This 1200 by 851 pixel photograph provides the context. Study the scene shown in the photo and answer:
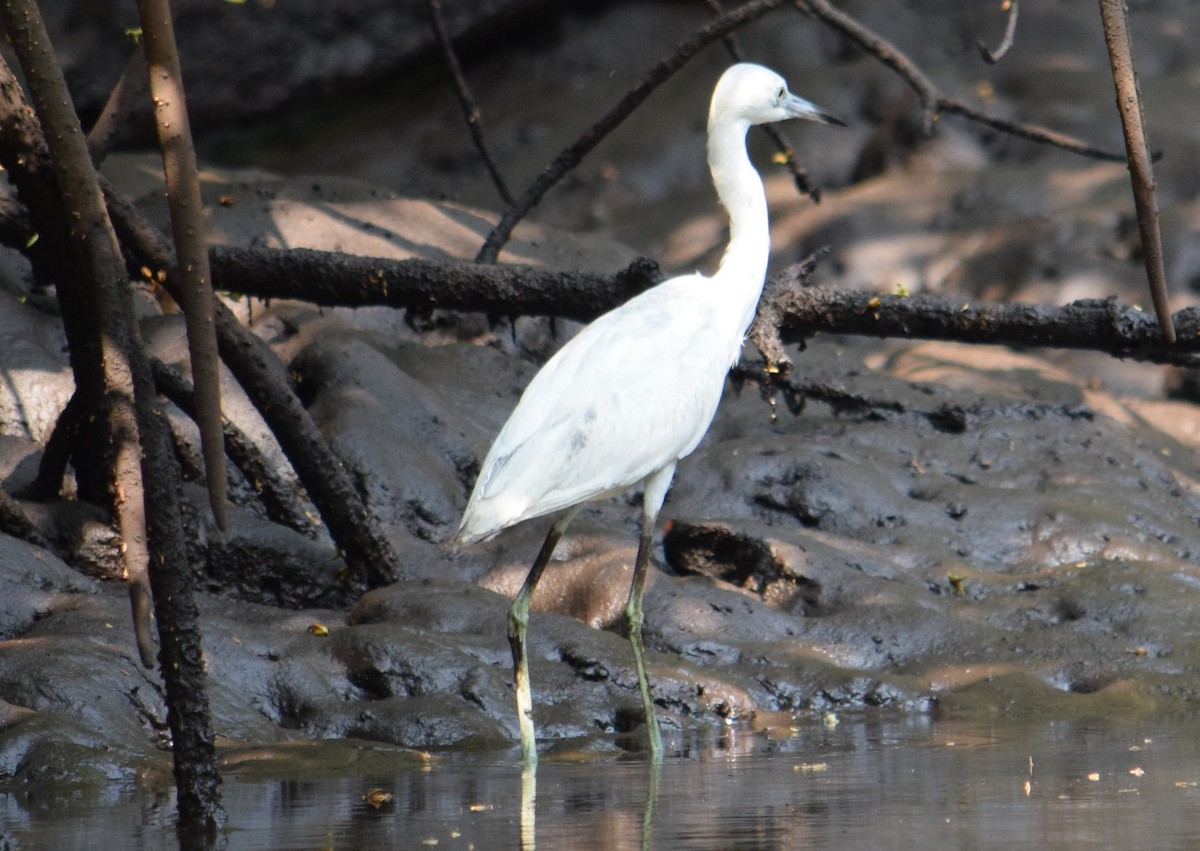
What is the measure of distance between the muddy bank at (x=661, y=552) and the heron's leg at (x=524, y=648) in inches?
9.5

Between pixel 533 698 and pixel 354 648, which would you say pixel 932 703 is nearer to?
pixel 533 698

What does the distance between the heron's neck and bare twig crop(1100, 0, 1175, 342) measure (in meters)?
1.62

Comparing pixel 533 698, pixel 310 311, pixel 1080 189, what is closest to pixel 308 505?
pixel 310 311

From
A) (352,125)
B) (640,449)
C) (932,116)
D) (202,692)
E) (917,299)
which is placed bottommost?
(202,692)

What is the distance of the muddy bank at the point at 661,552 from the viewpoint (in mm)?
5164

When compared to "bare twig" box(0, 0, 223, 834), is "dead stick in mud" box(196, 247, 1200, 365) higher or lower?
higher

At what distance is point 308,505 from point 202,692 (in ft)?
11.2

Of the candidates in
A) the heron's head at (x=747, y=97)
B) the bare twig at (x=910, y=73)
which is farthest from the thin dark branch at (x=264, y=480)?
the bare twig at (x=910, y=73)

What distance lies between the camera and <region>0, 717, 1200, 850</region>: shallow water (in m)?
3.31

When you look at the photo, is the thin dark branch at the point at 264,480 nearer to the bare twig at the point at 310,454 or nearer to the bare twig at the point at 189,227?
the bare twig at the point at 310,454

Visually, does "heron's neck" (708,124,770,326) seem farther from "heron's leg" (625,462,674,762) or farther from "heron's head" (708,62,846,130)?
"heron's leg" (625,462,674,762)

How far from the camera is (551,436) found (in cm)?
528

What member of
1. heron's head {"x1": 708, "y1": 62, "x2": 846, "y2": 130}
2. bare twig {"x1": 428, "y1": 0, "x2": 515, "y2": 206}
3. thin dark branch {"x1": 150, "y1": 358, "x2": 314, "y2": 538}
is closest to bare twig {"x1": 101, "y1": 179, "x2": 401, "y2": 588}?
thin dark branch {"x1": 150, "y1": 358, "x2": 314, "y2": 538}

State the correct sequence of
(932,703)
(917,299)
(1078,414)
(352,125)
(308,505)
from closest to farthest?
1. (932,703)
2. (917,299)
3. (308,505)
4. (1078,414)
5. (352,125)
